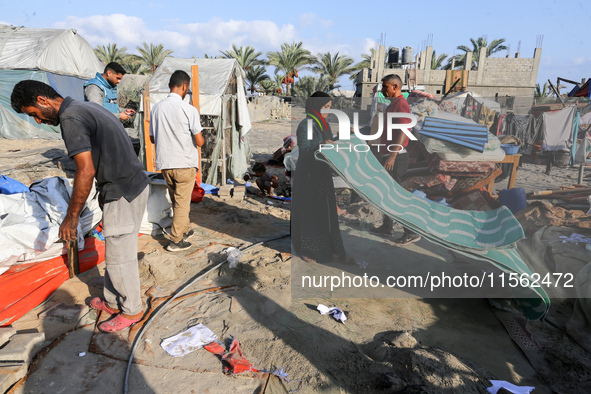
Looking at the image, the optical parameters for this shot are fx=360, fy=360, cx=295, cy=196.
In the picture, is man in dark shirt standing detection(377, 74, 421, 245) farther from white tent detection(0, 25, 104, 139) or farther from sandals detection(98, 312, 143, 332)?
white tent detection(0, 25, 104, 139)

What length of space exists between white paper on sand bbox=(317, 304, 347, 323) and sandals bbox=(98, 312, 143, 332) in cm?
154

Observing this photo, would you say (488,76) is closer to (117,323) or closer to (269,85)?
(269,85)

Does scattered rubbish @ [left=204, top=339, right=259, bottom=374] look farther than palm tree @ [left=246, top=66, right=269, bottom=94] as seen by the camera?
No

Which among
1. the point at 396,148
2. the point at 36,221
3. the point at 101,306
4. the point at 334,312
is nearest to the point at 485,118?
the point at 396,148

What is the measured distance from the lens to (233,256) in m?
4.04

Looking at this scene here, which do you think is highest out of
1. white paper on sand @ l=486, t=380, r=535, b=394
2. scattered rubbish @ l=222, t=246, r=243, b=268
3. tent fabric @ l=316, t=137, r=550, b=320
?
tent fabric @ l=316, t=137, r=550, b=320

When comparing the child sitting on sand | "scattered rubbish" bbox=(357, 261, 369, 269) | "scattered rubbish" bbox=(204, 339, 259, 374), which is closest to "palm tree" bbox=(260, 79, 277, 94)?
the child sitting on sand

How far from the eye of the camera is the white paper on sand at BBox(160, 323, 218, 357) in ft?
8.61

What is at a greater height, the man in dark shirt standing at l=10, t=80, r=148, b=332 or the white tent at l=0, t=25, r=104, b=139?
the white tent at l=0, t=25, r=104, b=139

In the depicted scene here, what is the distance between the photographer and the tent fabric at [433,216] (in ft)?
10.4

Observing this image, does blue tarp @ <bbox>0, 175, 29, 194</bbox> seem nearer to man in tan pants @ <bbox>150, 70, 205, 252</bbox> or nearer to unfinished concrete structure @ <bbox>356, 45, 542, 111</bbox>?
man in tan pants @ <bbox>150, 70, 205, 252</bbox>

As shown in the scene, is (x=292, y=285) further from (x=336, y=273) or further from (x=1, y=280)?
(x=1, y=280)

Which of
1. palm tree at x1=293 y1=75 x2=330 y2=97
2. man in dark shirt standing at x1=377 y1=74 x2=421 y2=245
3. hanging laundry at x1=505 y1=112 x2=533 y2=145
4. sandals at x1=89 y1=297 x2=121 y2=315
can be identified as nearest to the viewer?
sandals at x1=89 y1=297 x2=121 y2=315

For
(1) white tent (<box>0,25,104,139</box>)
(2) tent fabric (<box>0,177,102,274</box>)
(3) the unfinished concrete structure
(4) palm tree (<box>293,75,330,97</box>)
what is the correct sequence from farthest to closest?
(4) palm tree (<box>293,75,330,97</box>)
(3) the unfinished concrete structure
(1) white tent (<box>0,25,104,139</box>)
(2) tent fabric (<box>0,177,102,274</box>)
